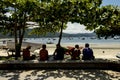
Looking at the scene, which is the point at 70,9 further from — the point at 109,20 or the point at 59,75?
the point at 59,75

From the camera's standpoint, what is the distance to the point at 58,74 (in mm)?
15023

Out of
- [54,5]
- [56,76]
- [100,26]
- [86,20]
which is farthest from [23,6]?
[56,76]

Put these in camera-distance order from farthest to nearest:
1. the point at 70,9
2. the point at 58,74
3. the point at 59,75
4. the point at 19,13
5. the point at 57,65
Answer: the point at 19,13 → the point at 70,9 → the point at 57,65 → the point at 58,74 → the point at 59,75

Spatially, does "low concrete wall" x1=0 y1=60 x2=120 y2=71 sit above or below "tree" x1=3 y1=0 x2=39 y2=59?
below

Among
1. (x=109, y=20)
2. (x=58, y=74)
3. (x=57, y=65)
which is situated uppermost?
(x=109, y=20)

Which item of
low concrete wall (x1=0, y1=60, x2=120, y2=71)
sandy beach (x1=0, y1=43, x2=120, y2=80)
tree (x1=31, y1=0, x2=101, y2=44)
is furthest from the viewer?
tree (x1=31, y1=0, x2=101, y2=44)

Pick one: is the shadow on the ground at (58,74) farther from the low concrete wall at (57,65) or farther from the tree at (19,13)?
the tree at (19,13)

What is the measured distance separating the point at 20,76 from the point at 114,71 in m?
5.05

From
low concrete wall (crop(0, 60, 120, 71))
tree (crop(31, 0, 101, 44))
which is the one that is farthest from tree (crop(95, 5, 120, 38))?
low concrete wall (crop(0, 60, 120, 71))

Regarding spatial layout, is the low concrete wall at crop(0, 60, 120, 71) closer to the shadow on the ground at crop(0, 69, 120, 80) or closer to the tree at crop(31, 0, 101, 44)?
the shadow on the ground at crop(0, 69, 120, 80)

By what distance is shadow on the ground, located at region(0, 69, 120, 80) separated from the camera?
14391mm

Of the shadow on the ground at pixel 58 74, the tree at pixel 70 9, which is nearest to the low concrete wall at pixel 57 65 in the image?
the shadow on the ground at pixel 58 74

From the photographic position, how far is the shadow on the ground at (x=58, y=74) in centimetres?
1439

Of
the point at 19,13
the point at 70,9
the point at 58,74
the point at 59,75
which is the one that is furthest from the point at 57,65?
the point at 19,13
